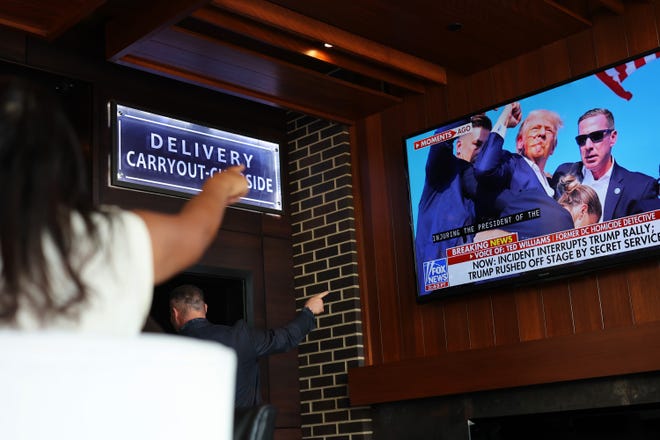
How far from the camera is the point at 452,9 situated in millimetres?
4645

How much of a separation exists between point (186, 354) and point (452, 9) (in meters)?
4.16

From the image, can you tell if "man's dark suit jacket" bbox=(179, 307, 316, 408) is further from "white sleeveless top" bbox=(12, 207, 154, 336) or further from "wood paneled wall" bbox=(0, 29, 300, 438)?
"white sleeveless top" bbox=(12, 207, 154, 336)

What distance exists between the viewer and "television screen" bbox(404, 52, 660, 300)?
4.49 m

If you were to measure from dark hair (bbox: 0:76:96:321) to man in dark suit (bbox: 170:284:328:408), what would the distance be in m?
3.51

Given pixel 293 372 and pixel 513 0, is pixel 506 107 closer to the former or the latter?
pixel 513 0

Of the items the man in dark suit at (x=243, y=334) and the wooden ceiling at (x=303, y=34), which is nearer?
the man in dark suit at (x=243, y=334)

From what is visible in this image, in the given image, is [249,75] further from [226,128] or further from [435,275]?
[435,275]

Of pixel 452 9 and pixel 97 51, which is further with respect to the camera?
pixel 97 51

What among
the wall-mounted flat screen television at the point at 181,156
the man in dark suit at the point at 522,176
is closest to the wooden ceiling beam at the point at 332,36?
the man in dark suit at the point at 522,176

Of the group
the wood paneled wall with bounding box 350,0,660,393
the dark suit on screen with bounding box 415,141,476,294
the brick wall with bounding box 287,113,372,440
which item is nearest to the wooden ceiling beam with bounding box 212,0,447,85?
the wood paneled wall with bounding box 350,0,660,393

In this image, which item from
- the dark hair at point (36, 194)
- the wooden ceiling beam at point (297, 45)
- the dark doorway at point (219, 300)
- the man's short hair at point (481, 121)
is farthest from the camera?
the dark doorway at point (219, 300)

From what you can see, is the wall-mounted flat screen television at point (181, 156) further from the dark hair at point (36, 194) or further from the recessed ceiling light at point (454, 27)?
the dark hair at point (36, 194)

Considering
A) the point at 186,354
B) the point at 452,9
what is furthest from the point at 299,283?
the point at 186,354

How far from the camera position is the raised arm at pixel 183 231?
3.18ft
